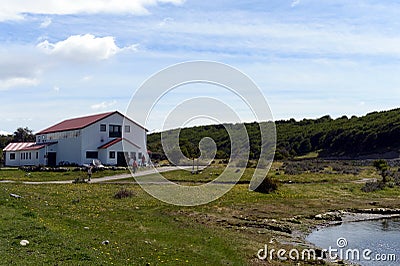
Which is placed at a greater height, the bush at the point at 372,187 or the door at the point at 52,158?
the door at the point at 52,158

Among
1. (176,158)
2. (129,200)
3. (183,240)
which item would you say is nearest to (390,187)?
(176,158)

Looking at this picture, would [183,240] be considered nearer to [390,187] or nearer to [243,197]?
[243,197]

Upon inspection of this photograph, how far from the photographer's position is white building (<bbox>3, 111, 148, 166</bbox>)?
2926 inches

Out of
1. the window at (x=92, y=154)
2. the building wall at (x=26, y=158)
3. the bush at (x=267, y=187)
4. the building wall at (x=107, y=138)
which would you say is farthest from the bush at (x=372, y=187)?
the building wall at (x=26, y=158)

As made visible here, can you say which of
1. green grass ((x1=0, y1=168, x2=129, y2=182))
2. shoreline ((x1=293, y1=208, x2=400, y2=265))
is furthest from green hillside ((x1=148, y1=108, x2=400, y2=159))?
shoreline ((x1=293, y1=208, x2=400, y2=265))

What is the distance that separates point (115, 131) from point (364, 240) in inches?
2283

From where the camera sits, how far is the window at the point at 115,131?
77.9 meters

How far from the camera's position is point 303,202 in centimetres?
3728

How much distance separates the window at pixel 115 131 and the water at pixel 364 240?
52263mm

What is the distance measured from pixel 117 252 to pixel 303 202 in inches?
870

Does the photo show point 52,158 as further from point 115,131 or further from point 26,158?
point 115,131

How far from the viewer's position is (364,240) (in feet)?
81.6

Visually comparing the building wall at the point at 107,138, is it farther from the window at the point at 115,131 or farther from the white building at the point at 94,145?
the window at the point at 115,131

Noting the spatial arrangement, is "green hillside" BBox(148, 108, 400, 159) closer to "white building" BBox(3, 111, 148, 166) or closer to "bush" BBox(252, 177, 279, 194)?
"white building" BBox(3, 111, 148, 166)
